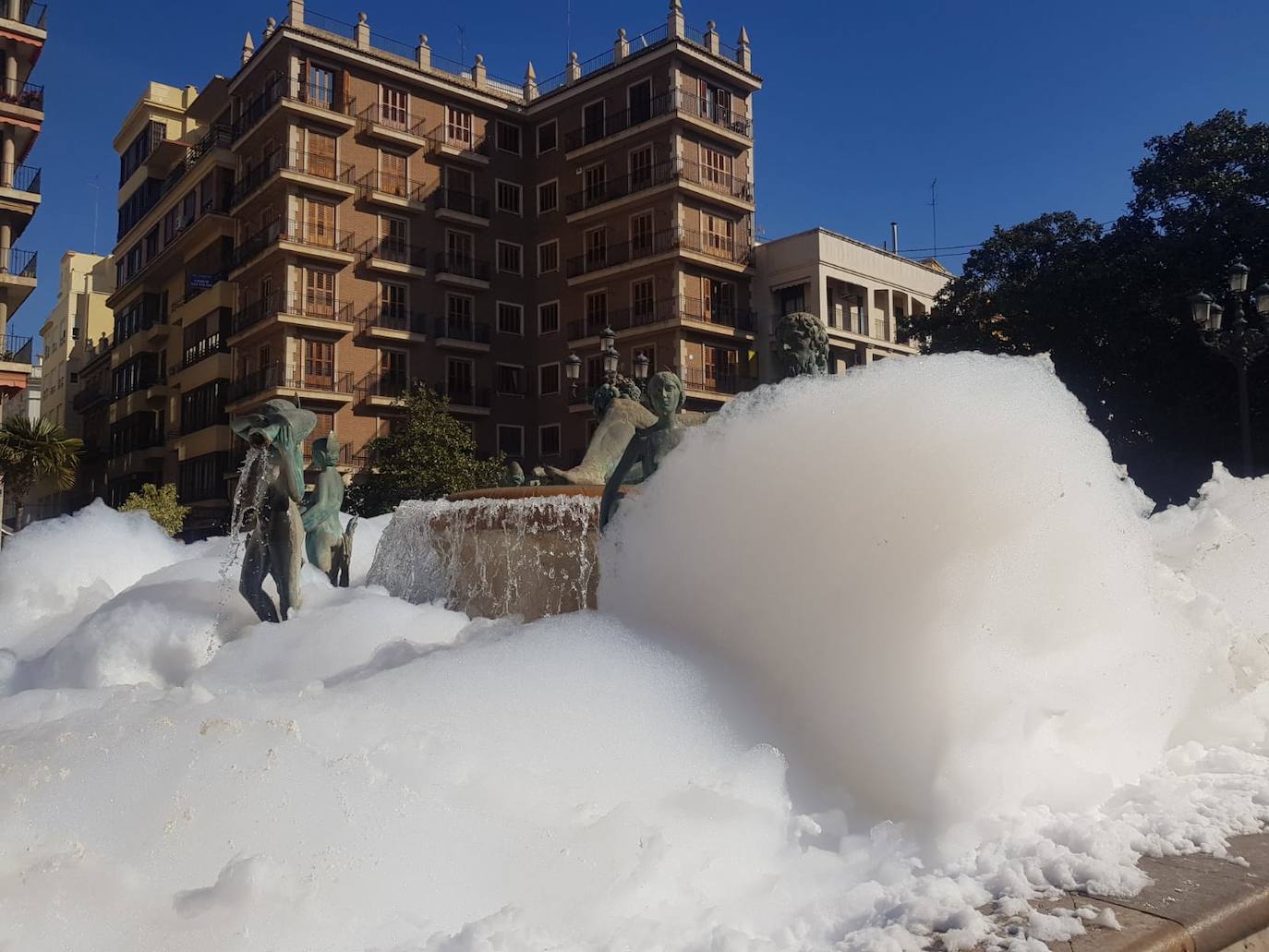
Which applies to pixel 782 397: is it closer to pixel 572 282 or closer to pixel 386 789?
pixel 386 789

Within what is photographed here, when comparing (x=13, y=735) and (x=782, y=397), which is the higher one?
(x=782, y=397)

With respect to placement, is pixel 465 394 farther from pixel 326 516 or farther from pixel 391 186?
pixel 326 516

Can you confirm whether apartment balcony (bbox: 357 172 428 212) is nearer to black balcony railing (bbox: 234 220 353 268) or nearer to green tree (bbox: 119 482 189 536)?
black balcony railing (bbox: 234 220 353 268)

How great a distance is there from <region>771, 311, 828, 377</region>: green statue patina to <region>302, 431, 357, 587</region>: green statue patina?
3653mm

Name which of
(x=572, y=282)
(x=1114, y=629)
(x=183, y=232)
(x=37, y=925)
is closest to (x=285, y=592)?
(x=37, y=925)

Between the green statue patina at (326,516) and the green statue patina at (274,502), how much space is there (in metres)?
1.58

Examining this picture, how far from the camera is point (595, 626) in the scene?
362 centimetres

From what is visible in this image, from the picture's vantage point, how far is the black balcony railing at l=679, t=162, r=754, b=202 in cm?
3528

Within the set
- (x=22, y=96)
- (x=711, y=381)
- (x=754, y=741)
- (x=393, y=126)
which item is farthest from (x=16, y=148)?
(x=754, y=741)

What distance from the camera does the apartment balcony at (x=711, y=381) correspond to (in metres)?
34.2

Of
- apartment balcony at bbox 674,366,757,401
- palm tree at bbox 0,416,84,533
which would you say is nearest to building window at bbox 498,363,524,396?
apartment balcony at bbox 674,366,757,401

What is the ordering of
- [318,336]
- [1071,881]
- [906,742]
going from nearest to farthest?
[1071,881] → [906,742] → [318,336]

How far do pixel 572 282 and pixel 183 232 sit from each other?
51.0ft

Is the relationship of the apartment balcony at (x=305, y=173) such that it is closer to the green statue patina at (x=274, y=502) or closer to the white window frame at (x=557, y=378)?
the white window frame at (x=557, y=378)
